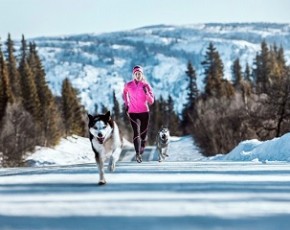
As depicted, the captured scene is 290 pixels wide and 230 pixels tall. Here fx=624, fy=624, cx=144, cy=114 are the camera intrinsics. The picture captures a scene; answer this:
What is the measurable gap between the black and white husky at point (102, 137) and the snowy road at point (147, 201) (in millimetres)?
421

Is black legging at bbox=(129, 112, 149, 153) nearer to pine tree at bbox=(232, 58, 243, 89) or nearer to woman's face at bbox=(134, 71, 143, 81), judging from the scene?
woman's face at bbox=(134, 71, 143, 81)

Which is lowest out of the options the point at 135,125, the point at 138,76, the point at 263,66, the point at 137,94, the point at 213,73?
the point at 263,66

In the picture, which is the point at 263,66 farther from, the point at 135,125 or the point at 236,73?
the point at 135,125

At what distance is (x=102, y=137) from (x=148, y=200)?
186 cm

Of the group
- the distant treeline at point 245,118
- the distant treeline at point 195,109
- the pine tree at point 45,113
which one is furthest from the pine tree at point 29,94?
the distant treeline at point 245,118

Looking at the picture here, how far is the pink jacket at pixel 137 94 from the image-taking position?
46.0 feet

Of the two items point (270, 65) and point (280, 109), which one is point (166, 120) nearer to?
point (270, 65)

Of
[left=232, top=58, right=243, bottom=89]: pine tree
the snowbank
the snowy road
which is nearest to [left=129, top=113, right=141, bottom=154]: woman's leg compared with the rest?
the snowy road

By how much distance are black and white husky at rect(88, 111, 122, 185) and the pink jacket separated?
3.88 meters

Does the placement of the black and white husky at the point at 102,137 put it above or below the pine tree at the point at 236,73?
above

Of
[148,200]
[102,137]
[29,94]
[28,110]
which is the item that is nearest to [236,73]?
[29,94]

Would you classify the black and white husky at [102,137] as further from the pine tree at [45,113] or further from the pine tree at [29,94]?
the pine tree at [29,94]

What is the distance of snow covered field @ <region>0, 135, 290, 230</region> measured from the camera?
671 cm

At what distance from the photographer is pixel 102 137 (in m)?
9.55
